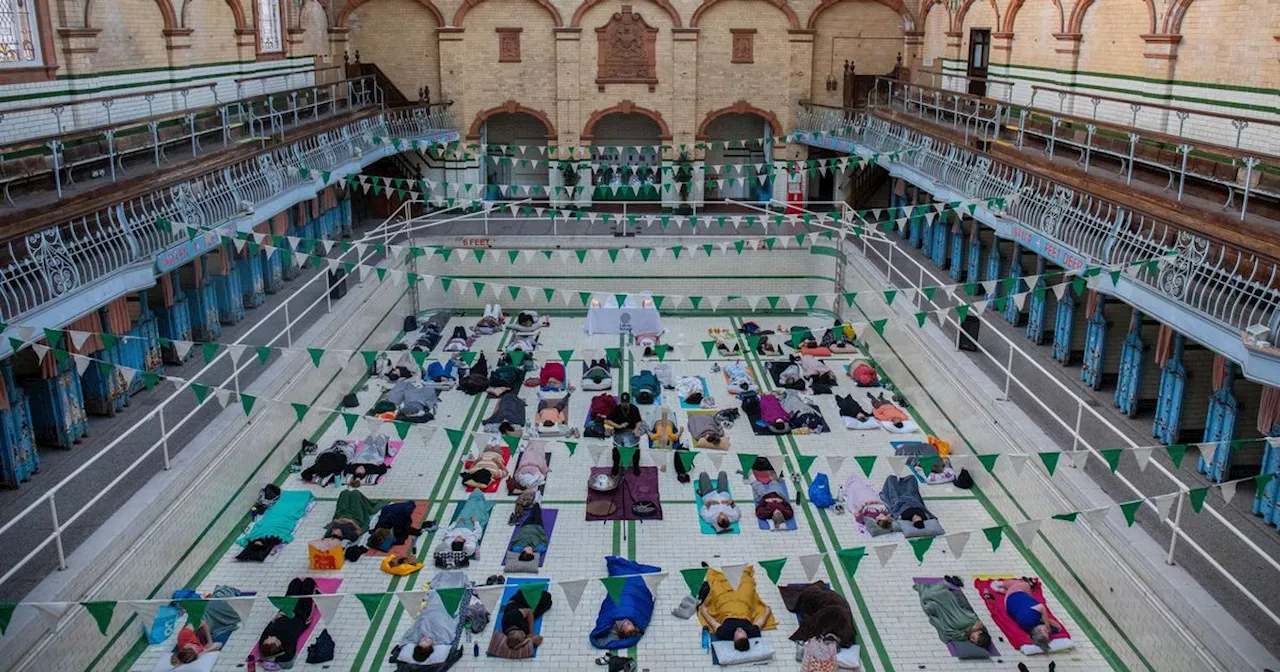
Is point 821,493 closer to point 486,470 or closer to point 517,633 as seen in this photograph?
point 486,470

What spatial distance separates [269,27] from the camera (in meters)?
22.7

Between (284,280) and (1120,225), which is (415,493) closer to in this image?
(284,280)

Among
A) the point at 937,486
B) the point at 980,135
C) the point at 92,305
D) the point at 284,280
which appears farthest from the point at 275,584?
the point at 980,135

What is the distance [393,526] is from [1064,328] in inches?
357

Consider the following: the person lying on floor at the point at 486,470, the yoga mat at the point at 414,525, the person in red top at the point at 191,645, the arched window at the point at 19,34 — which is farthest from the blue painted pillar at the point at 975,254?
the arched window at the point at 19,34

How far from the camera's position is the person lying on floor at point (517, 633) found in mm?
9758

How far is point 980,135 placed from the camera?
18625 mm

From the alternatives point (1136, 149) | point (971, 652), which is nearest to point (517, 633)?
point (971, 652)

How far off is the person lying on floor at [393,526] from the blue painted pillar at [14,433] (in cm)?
350

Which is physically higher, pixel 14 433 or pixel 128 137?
pixel 128 137

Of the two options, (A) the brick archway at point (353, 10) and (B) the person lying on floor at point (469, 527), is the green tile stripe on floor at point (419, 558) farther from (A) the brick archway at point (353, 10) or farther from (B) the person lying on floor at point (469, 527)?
(A) the brick archway at point (353, 10)

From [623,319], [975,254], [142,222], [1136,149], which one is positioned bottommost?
[623,319]

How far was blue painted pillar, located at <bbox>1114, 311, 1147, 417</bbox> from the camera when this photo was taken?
12.7 m

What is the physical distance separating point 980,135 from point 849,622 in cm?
1124
